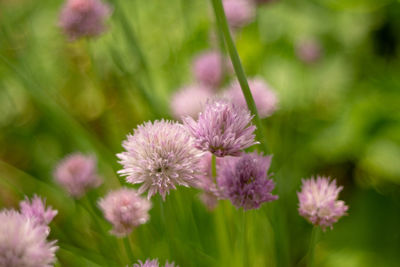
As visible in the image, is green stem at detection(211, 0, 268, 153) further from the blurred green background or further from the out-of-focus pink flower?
the out-of-focus pink flower

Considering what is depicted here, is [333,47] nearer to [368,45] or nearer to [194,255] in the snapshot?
[368,45]

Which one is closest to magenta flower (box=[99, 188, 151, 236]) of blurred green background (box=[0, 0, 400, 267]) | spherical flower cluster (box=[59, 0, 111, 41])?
blurred green background (box=[0, 0, 400, 267])

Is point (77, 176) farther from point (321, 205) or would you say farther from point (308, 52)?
point (308, 52)

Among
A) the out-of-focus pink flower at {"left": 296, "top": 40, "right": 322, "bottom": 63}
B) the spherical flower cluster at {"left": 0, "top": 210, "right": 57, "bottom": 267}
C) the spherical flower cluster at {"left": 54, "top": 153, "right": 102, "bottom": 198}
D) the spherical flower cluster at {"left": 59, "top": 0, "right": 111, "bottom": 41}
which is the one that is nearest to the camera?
the spherical flower cluster at {"left": 0, "top": 210, "right": 57, "bottom": 267}

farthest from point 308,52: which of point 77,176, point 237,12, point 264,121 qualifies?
point 77,176

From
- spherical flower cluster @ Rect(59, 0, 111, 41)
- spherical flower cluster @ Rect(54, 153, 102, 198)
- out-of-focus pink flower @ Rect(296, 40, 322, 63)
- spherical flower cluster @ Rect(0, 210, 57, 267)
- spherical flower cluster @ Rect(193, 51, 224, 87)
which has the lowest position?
spherical flower cluster @ Rect(0, 210, 57, 267)

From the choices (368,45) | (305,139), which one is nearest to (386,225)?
(305,139)

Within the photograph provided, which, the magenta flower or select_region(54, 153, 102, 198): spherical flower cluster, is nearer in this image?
the magenta flower
